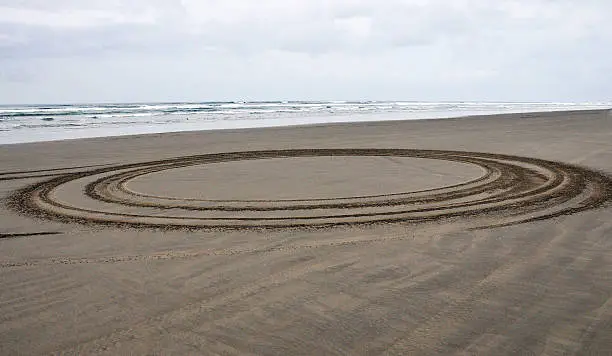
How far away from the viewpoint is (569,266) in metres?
4.89

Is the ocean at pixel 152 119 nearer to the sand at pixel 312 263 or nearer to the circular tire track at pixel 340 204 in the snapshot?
the circular tire track at pixel 340 204

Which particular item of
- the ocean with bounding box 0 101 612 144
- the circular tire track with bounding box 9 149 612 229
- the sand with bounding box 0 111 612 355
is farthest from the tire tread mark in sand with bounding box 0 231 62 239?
the ocean with bounding box 0 101 612 144

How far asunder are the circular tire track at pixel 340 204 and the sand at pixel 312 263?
1.9 inches

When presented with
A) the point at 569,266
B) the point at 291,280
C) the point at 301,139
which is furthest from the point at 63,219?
the point at 301,139

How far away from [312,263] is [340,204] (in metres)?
3.05

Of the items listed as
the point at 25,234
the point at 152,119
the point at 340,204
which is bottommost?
the point at 25,234

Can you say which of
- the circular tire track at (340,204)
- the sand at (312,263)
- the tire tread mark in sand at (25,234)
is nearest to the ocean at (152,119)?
the circular tire track at (340,204)

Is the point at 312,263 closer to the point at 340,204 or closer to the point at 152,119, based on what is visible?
the point at 340,204

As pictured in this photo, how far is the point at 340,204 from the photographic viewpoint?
26.9 ft

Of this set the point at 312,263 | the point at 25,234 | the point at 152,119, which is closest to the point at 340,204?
the point at 312,263

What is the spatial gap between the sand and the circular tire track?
48mm

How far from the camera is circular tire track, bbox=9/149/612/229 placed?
23.6 feet

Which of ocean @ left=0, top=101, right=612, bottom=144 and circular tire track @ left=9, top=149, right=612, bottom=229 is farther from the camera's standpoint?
ocean @ left=0, top=101, right=612, bottom=144

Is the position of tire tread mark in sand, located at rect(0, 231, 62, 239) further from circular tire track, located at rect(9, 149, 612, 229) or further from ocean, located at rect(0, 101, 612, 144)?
ocean, located at rect(0, 101, 612, 144)
